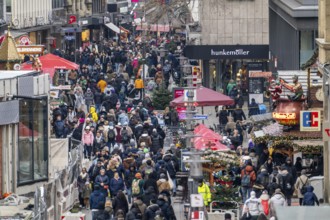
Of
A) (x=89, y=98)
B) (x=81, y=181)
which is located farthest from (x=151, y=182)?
(x=89, y=98)

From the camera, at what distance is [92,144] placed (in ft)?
185

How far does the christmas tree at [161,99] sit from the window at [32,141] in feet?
83.9

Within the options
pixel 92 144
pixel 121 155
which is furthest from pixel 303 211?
pixel 92 144

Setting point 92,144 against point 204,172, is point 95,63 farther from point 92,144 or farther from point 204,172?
point 204,172

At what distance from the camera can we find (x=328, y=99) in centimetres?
4706

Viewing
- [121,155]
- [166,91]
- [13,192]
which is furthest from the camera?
[166,91]

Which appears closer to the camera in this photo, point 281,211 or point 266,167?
point 281,211

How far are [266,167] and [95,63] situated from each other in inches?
1746

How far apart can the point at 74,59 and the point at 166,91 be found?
26212 millimetres

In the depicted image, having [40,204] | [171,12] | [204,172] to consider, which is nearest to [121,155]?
[204,172]

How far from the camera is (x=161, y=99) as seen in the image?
6906 cm

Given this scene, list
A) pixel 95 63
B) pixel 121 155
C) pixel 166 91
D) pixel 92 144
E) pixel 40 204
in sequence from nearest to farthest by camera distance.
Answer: pixel 40 204 → pixel 121 155 → pixel 92 144 → pixel 166 91 → pixel 95 63

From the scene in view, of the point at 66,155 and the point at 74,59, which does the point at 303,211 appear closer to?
the point at 66,155

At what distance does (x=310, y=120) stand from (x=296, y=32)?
80.6 ft
